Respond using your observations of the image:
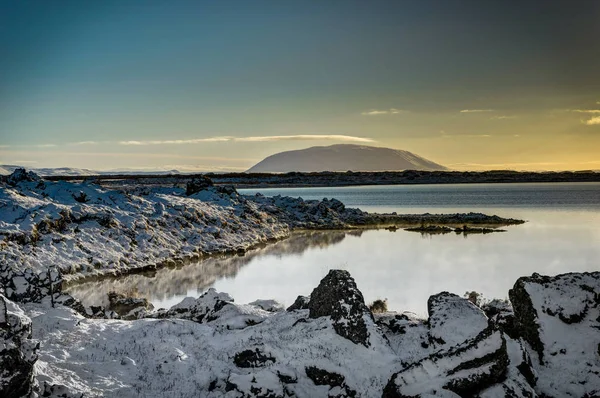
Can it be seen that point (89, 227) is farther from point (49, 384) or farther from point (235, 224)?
point (49, 384)

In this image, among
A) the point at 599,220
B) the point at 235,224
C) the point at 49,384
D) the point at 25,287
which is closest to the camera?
the point at 49,384

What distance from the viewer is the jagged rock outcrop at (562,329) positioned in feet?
35.0

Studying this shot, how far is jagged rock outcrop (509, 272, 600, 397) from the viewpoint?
35.0 feet

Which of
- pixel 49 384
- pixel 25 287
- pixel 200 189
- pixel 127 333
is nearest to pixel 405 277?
pixel 127 333

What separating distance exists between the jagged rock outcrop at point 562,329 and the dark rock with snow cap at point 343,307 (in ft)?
12.1

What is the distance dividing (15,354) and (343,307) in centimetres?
702

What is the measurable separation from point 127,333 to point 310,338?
4.67 m

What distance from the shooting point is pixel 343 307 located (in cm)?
1241

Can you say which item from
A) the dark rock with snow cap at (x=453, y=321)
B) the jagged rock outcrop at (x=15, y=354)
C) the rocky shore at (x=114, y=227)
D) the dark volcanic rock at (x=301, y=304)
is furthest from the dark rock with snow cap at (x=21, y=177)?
the dark rock with snow cap at (x=453, y=321)

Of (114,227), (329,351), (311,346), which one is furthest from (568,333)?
(114,227)

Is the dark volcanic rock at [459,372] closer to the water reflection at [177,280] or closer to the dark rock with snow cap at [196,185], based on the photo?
the water reflection at [177,280]

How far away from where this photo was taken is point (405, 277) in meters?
24.3

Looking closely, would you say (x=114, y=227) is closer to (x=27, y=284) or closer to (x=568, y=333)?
(x=27, y=284)

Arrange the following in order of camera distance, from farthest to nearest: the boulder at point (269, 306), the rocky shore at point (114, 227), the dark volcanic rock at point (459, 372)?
the rocky shore at point (114, 227) → the boulder at point (269, 306) → the dark volcanic rock at point (459, 372)
